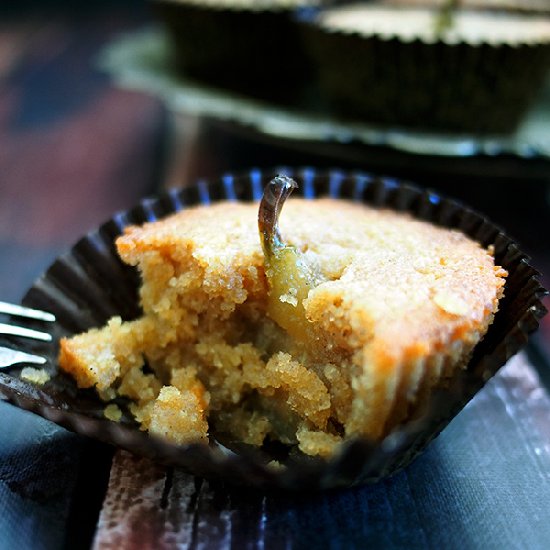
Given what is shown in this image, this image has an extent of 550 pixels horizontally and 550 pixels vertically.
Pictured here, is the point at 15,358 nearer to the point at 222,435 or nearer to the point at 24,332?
the point at 24,332

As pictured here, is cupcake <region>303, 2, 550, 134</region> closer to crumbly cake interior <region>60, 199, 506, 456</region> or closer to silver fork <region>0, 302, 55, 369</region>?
crumbly cake interior <region>60, 199, 506, 456</region>

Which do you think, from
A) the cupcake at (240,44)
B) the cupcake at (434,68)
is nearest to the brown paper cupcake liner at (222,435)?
the cupcake at (434,68)

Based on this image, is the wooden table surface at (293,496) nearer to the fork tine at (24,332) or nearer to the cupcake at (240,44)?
the fork tine at (24,332)

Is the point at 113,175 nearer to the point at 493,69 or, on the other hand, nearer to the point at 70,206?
the point at 70,206

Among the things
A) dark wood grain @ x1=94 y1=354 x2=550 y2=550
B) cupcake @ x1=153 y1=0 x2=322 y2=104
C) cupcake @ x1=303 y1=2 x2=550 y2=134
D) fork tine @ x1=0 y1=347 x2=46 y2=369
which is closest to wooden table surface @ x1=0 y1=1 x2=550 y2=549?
dark wood grain @ x1=94 y1=354 x2=550 y2=550

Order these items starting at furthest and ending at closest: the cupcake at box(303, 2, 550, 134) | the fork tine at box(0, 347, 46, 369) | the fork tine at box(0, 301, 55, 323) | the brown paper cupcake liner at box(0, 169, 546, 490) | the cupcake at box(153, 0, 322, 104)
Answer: the cupcake at box(153, 0, 322, 104) < the cupcake at box(303, 2, 550, 134) < the fork tine at box(0, 301, 55, 323) < the fork tine at box(0, 347, 46, 369) < the brown paper cupcake liner at box(0, 169, 546, 490)

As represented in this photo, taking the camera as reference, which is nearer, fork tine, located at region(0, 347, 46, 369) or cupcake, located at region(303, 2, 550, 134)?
fork tine, located at region(0, 347, 46, 369)
